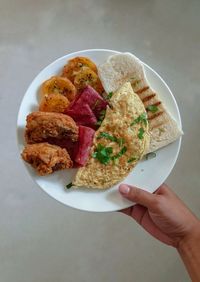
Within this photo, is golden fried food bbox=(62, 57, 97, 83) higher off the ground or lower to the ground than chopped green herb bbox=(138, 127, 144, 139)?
higher

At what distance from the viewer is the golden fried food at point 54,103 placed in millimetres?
1549

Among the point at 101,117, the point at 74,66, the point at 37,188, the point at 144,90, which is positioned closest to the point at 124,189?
the point at 101,117

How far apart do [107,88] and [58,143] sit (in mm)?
286

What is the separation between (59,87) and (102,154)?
0.30 metres

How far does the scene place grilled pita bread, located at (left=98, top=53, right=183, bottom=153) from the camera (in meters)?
1.59

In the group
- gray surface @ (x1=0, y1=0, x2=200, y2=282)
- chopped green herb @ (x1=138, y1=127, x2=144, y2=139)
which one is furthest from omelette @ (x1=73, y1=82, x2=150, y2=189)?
gray surface @ (x1=0, y1=0, x2=200, y2=282)

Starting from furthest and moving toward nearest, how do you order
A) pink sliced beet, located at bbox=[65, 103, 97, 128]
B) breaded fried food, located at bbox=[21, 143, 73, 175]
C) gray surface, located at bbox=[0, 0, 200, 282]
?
gray surface, located at bbox=[0, 0, 200, 282] → pink sliced beet, located at bbox=[65, 103, 97, 128] → breaded fried food, located at bbox=[21, 143, 73, 175]

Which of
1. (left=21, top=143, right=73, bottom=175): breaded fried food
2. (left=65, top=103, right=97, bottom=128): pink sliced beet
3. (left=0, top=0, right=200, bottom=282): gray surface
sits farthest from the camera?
(left=0, top=0, right=200, bottom=282): gray surface

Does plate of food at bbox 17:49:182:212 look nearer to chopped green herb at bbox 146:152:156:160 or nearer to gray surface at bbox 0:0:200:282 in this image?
chopped green herb at bbox 146:152:156:160

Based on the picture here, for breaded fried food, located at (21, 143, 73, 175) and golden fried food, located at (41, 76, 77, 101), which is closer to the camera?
breaded fried food, located at (21, 143, 73, 175)

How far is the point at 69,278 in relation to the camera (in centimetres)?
206

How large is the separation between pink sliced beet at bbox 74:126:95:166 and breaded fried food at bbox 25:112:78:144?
23 millimetres

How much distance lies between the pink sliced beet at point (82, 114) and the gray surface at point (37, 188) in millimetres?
636

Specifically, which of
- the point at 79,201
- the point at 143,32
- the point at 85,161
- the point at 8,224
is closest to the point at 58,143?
the point at 85,161
